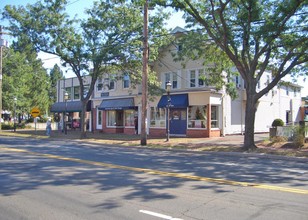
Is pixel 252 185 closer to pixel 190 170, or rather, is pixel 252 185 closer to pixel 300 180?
pixel 300 180

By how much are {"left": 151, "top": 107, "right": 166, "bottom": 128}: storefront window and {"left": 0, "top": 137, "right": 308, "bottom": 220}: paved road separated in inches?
749

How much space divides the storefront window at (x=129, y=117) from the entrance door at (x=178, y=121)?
5.46 metres

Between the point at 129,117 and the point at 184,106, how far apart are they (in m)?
8.57

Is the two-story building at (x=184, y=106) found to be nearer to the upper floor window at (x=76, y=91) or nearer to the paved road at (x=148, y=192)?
the upper floor window at (x=76, y=91)

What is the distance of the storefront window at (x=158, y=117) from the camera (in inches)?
1206

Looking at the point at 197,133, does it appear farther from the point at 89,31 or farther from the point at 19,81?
the point at 19,81

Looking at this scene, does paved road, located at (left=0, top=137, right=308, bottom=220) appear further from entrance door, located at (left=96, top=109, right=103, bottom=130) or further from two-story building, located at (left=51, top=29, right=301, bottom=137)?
entrance door, located at (left=96, top=109, right=103, bottom=130)

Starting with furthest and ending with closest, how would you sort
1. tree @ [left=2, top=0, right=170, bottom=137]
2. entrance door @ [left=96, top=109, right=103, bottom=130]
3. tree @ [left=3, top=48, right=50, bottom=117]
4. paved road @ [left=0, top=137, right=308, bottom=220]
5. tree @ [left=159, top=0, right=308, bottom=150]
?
tree @ [left=3, top=48, right=50, bottom=117]
entrance door @ [left=96, top=109, right=103, bottom=130]
tree @ [left=2, top=0, right=170, bottom=137]
tree @ [left=159, top=0, right=308, bottom=150]
paved road @ [left=0, top=137, right=308, bottom=220]

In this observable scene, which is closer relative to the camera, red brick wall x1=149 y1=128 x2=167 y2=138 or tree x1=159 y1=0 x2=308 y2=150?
tree x1=159 y1=0 x2=308 y2=150

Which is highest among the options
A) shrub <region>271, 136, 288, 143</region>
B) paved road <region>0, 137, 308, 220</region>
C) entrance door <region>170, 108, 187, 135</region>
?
entrance door <region>170, 108, 187, 135</region>

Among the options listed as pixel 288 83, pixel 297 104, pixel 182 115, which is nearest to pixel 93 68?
pixel 182 115

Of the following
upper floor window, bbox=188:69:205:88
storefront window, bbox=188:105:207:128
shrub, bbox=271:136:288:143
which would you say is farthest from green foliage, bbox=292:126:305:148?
upper floor window, bbox=188:69:205:88

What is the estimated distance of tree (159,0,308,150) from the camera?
1736 centimetres

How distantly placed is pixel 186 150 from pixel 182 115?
10494 millimetres
